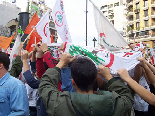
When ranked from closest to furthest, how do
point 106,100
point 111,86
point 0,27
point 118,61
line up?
point 106,100 < point 111,86 < point 118,61 < point 0,27

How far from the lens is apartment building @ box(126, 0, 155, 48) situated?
3844cm

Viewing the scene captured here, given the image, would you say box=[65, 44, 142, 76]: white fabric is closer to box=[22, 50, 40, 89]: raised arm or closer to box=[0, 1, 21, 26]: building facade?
box=[22, 50, 40, 89]: raised arm

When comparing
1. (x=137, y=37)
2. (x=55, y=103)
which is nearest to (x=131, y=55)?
(x=55, y=103)

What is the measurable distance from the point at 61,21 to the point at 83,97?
2534 millimetres

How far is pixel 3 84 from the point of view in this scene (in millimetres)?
1948

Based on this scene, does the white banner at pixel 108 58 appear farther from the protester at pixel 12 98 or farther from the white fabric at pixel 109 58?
the protester at pixel 12 98

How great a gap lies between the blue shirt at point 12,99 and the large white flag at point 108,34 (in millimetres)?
1684

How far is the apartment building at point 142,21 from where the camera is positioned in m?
38.4

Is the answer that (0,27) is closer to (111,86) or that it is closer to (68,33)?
(68,33)

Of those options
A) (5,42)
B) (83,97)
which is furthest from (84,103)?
(5,42)

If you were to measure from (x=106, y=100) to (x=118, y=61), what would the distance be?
0.92m

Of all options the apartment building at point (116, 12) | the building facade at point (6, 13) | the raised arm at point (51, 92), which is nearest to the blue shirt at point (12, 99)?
the raised arm at point (51, 92)

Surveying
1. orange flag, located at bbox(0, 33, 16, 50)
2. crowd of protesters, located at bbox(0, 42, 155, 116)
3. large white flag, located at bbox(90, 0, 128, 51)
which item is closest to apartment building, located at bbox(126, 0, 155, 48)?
orange flag, located at bbox(0, 33, 16, 50)

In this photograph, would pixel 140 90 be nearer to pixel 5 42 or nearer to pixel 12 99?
pixel 12 99
